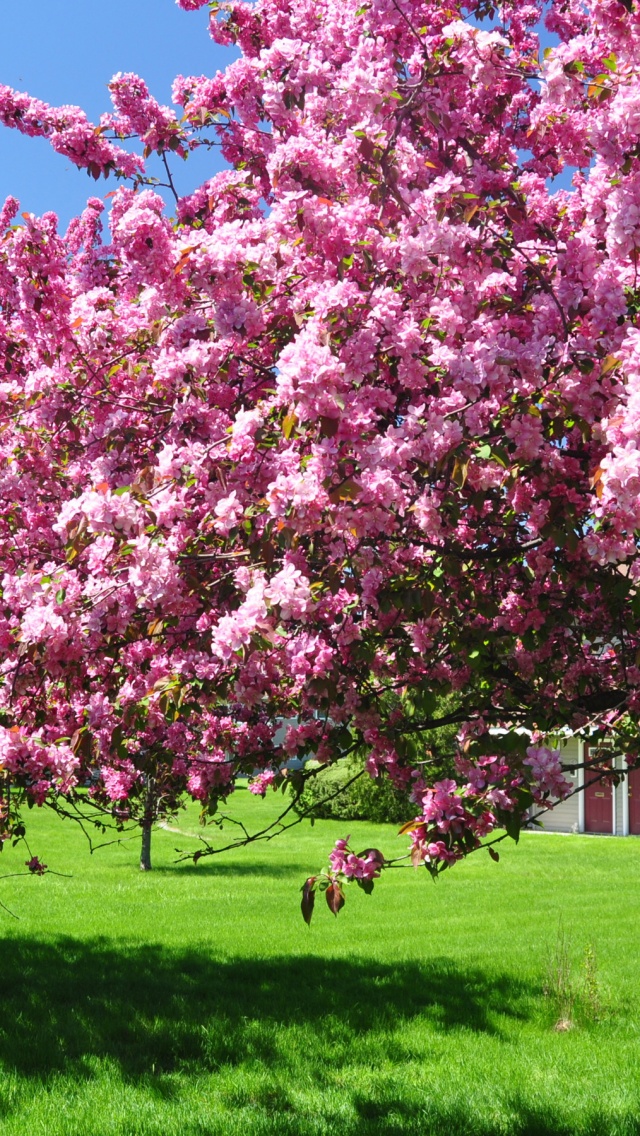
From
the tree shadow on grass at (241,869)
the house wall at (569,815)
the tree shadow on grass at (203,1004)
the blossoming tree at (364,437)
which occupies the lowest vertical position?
the tree shadow on grass at (203,1004)

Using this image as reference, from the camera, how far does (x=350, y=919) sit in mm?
14539

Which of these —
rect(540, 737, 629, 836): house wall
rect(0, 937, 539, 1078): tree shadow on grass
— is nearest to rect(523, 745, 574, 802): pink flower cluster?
rect(0, 937, 539, 1078): tree shadow on grass

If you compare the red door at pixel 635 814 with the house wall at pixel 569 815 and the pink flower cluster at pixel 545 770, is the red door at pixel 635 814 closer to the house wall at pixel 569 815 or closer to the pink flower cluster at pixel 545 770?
the house wall at pixel 569 815

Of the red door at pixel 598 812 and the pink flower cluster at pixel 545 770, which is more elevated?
the pink flower cluster at pixel 545 770

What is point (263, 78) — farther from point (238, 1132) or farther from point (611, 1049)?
point (611, 1049)

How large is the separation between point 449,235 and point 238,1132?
17.3 feet

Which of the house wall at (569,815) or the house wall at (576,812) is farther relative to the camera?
the house wall at (569,815)

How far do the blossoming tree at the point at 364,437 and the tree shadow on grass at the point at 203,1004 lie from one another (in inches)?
117

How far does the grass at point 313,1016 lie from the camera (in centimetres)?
641

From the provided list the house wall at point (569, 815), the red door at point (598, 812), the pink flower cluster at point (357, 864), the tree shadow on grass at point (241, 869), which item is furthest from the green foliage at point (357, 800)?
the pink flower cluster at point (357, 864)

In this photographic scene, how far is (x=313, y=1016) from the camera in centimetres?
877

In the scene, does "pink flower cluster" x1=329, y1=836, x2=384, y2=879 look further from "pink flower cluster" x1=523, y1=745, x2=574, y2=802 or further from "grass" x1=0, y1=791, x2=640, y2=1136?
"grass" x1=0, y1=791, x2=640, y2=1136

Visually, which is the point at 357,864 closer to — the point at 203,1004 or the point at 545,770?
the point at 545,770

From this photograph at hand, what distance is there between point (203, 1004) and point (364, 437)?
23.5 feet
